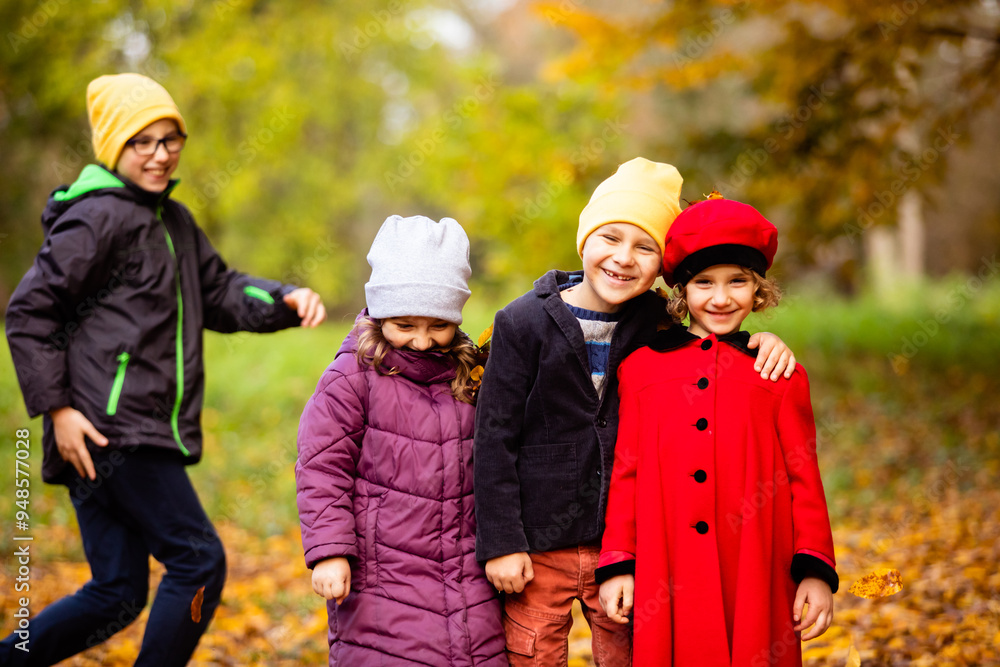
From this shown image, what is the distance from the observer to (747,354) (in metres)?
2.42

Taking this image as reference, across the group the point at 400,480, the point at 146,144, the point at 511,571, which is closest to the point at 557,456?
the point at 511,571

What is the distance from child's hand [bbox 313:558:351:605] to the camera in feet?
7.72

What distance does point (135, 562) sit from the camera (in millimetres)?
3037

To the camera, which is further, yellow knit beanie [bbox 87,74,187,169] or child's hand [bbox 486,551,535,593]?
yellow knit beanie [bbox 87,74,187,169]

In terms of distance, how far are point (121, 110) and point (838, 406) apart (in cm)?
798

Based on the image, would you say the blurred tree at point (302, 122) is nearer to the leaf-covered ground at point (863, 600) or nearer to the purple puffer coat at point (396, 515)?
the leaf-covered ground at point (863, 600)

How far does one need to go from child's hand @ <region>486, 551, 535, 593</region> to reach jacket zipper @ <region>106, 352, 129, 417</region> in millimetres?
1400

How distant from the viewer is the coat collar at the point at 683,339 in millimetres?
2439

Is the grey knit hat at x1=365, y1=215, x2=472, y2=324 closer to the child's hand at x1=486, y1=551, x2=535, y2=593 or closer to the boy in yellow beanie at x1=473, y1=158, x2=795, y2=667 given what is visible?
the boy in yellow beanie at x1=473, y1=158, x2=795, y2=667

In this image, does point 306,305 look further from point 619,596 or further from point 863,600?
point 863,600

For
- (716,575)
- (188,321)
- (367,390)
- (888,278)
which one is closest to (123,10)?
(188,321)

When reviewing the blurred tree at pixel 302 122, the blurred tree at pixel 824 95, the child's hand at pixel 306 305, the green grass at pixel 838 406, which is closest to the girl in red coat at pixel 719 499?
the child's hand at pixel 306 305

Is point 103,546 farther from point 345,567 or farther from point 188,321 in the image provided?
point 345,567

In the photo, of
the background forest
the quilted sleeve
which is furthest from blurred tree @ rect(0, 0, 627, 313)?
the quilted sleeve
